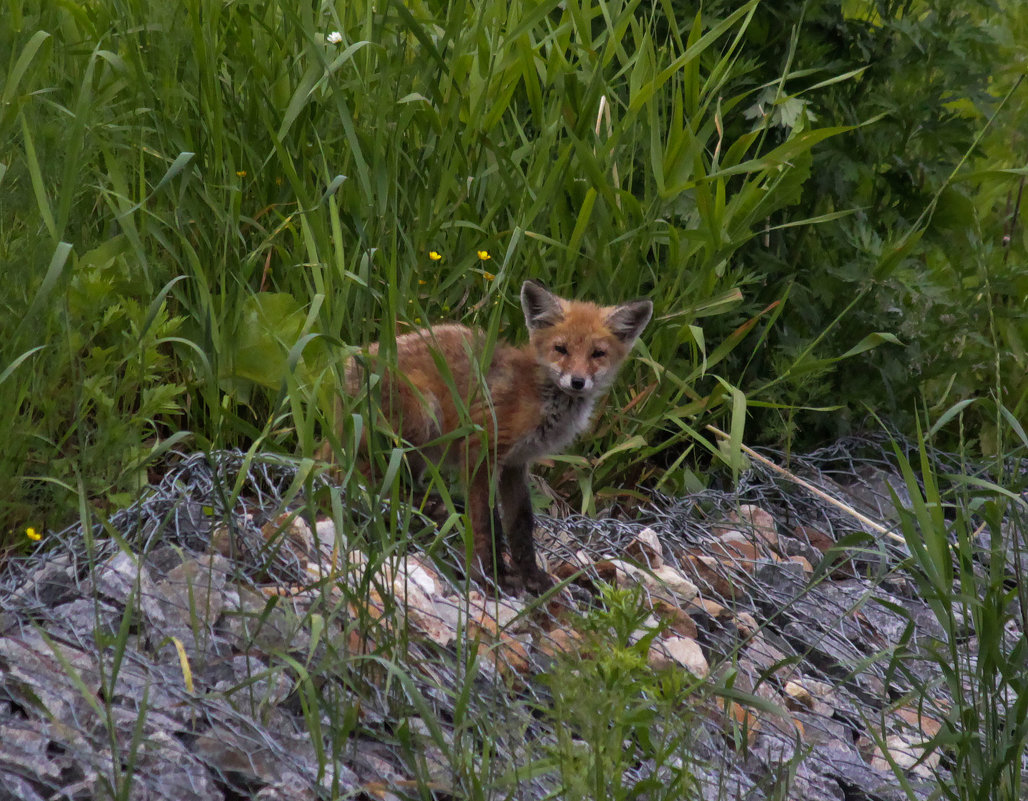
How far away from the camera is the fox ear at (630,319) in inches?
153

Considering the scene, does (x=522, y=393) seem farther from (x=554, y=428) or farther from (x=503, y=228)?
(x=503, y=228)

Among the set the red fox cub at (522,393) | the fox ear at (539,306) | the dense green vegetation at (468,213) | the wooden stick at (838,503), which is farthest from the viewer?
the fox ear at (539,306)

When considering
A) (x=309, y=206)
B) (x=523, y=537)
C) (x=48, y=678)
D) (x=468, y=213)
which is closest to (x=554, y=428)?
(x=523, y=537)

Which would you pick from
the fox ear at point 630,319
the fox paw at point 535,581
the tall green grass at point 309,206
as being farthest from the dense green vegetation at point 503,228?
the fox paw at point 535,581

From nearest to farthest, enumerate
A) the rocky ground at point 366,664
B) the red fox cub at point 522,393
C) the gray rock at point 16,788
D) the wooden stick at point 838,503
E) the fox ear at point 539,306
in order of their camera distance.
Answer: the gray rock at point 16,788
the rocky ground at point 366,664
the wooden stick at point 838,503
the red fox cub at point 522,393
the fox ear at point 539,306

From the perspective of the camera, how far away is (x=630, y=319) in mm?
3945

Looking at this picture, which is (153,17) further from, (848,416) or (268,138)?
(848,416)

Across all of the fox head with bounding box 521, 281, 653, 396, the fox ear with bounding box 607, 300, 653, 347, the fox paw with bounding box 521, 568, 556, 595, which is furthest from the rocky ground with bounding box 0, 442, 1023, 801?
the fox ear with bounding box 607, 300, 653, 347

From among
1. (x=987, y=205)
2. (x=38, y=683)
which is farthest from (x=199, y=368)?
(x=987, y=205)

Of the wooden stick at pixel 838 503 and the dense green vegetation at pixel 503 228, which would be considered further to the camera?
the wooden stick at pixel 838 503

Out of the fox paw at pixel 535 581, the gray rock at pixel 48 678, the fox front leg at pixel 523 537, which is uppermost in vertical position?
the gray rock at pixel 48 678

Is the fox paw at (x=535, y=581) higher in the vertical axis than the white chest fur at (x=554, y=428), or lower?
lower

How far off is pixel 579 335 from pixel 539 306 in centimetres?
17

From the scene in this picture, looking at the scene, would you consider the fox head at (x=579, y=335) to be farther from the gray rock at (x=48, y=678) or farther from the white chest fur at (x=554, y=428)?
the gray rock at (x=48, y=678)
